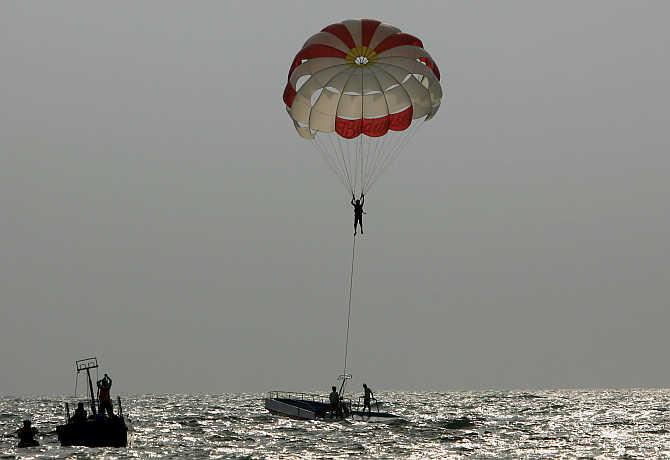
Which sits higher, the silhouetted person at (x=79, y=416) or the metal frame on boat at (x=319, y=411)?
the metal frame on boat at (x=319, y=411)

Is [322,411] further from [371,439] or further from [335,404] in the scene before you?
[371,439]

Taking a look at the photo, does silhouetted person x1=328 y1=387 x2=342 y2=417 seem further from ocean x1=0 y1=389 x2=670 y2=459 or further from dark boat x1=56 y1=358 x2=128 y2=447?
dark boat x1=56 y1=358 x2=128 y2=447

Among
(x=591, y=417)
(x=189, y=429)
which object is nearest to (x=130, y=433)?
(x=189, y=429)

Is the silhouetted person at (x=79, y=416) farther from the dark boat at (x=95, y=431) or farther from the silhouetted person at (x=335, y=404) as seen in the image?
the silhouetted person at (x=335, y=404)

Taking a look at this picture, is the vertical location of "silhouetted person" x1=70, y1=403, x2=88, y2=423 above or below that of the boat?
below

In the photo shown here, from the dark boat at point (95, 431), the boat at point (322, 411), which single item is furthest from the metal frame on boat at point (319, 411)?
the dark boat at point (95, 431)

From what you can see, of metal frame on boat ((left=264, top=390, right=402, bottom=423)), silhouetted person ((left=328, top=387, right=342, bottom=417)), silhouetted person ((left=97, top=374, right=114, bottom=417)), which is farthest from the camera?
metal frame on boat ((left=264, top=390, right=402, bottom=423))

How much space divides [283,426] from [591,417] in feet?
92.3

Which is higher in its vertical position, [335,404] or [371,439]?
[335,404]

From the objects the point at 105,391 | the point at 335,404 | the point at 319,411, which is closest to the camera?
the point at 105,391

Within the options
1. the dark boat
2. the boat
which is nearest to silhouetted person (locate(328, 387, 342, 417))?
the boat

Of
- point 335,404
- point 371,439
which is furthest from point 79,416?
point 335,404

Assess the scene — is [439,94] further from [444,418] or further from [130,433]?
[444,418]

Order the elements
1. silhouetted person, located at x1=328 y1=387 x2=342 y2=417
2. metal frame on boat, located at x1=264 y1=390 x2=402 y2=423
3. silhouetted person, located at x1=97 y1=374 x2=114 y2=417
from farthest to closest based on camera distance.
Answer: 1. metal frame on boat, located at x1=264 y1=390 x2=402 y2=423
2. silhouetted person, located at x1=328 y1=387 x2=342 y2=417
3. silhouetted person, located at x1=97 y1=374 x2=114 y2=417
